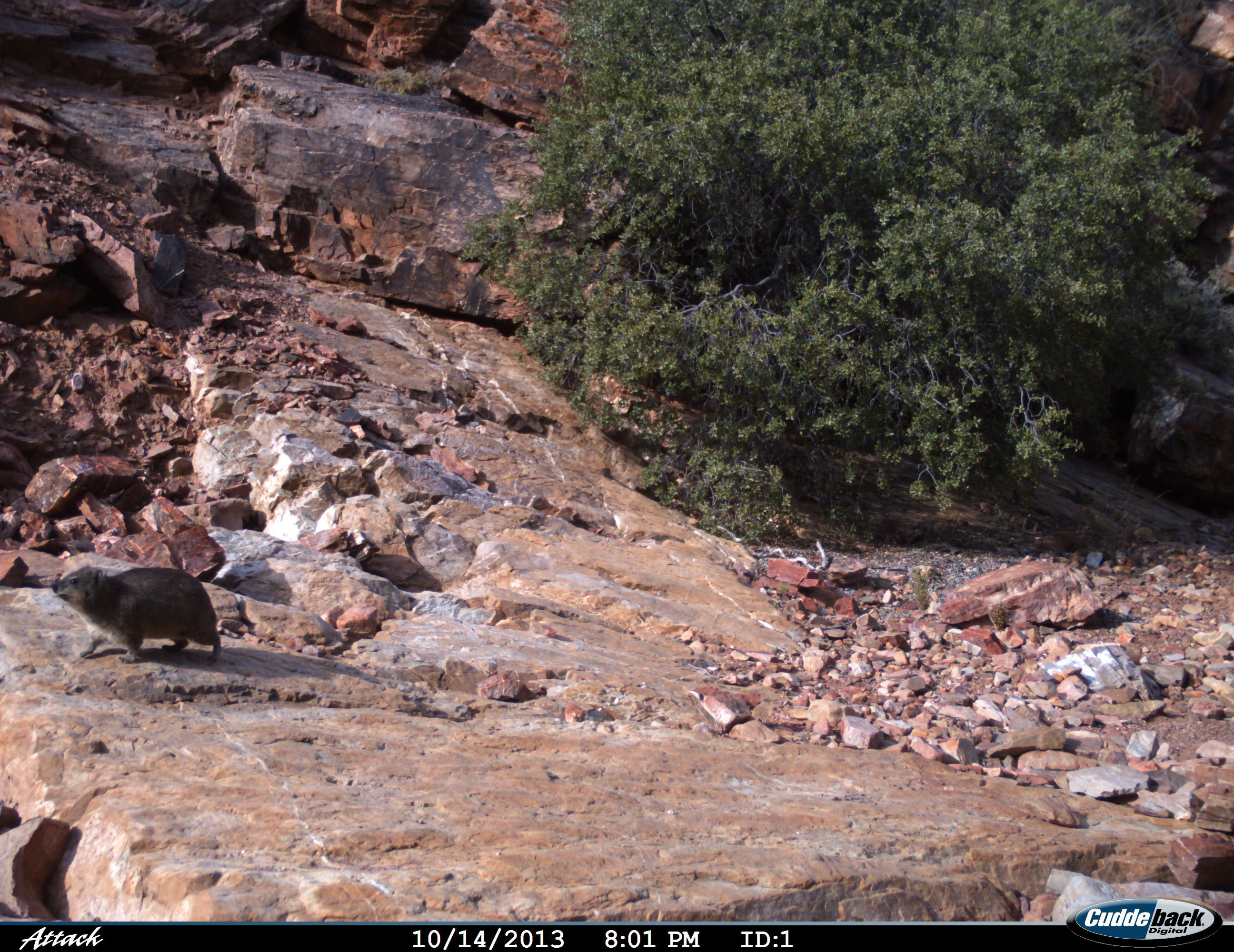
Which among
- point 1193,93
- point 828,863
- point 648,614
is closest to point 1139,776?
point 828,863

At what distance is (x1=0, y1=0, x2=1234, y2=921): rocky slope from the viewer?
295 cm

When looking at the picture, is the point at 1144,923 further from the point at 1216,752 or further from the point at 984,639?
the point at 984,639

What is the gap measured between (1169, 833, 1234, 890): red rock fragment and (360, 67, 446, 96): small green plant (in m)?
14.2

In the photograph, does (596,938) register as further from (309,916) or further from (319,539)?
(319,539)

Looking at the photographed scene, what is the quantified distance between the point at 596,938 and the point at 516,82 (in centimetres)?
1365

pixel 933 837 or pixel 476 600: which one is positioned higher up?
pixel 933 837

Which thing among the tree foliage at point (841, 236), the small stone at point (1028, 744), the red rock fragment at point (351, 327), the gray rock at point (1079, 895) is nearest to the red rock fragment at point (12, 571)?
the gray rock at point (1079, 895)

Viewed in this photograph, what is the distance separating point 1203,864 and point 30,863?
441 centimetres

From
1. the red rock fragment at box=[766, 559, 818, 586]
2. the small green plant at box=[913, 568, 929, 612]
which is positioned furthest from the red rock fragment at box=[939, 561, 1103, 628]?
the red rock fragment at box=[766, 559, 818, 586]

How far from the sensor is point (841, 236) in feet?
33.0

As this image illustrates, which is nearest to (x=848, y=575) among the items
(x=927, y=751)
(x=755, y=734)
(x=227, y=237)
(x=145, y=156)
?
(x=927, y=751)

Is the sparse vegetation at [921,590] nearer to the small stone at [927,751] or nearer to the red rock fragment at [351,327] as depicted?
the small stone at [927,751]

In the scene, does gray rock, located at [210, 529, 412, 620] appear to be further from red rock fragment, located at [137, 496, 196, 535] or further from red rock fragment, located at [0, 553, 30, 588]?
red rock fragment, located at [0, 553, 30, 588]

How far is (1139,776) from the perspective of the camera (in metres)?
4.69
